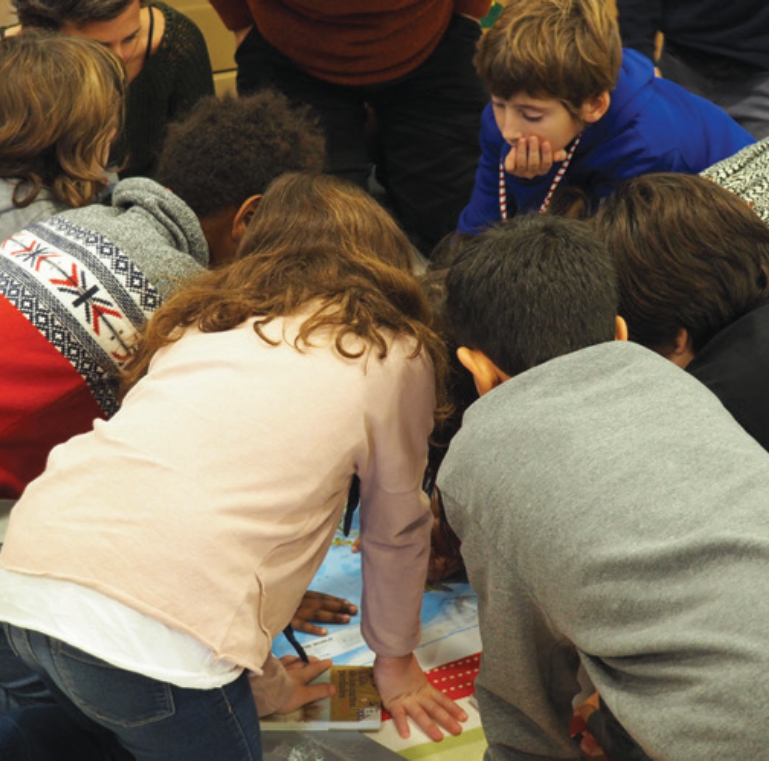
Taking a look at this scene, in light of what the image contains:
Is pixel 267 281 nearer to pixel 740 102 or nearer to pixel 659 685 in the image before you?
pixel 659 685

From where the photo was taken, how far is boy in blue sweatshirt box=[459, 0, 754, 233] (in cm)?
147

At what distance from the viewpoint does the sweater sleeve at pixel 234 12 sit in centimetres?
193

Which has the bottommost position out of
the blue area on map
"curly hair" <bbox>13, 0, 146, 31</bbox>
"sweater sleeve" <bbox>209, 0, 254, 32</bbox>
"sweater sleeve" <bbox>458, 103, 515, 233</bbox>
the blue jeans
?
the blue area on map

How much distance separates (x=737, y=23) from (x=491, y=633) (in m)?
1.64

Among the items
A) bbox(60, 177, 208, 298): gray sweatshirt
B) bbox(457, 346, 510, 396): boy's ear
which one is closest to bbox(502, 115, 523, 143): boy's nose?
bbox(60, 177, 208, 298): gray sweatshirt

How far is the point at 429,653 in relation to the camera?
1.31 m

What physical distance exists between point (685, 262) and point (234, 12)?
1226 millimetres

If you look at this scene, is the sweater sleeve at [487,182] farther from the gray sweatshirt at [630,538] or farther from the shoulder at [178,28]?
the gray sweatshirt at [630,538]

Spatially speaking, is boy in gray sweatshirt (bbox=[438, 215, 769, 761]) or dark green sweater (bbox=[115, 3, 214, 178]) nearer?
boy in gray sweatshirt (bbox=[438, 215, 769, 761])

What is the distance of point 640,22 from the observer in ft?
7.11

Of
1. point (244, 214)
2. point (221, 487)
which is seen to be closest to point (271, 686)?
point (221, 487)

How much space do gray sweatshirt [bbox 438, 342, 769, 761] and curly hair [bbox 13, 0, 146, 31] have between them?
3.85 ft

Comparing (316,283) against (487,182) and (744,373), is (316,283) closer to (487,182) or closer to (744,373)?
(744,373)

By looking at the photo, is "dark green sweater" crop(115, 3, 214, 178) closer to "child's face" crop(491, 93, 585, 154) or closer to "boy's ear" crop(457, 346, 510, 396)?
"child's face" crop(491, 93, 585, 154)
